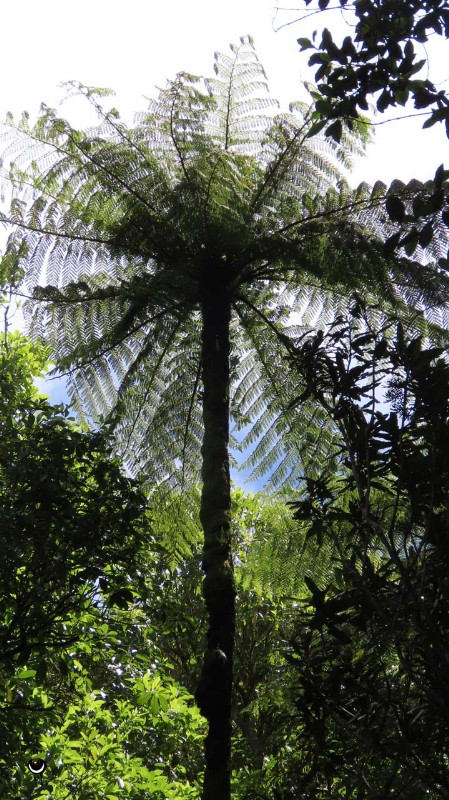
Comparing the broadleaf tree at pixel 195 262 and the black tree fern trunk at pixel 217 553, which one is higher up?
the broadleaf tree at pixel 195 262

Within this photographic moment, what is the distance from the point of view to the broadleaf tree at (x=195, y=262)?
5.27m

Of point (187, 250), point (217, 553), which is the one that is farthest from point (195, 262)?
point (217, 553)

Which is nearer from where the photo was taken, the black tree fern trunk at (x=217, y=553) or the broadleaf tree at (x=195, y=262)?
the black tree fern trunk at (x=217, y=553)

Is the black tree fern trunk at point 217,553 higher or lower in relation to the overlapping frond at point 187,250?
lower

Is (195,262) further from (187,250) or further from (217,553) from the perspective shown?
(217,553)

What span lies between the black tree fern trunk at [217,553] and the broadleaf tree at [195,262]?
1 cm

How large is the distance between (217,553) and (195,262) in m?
1.93

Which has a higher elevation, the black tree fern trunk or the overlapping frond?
the overlapping frond

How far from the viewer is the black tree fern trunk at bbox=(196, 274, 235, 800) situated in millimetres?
4207

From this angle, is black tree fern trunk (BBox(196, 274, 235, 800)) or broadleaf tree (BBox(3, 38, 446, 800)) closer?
black tree fern trunk (BBox(196, 274, 235, 800))

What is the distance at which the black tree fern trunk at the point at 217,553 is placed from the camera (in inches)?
166

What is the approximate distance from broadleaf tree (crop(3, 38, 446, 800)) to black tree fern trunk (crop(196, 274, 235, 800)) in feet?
0.04

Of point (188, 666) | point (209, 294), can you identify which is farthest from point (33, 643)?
point (188, 666)

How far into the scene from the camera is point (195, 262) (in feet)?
18.1
